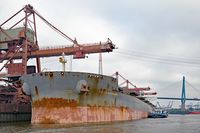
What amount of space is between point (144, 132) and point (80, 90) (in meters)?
8.48

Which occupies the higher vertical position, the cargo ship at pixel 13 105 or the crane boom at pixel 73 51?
the crane boom at pixel 73 51

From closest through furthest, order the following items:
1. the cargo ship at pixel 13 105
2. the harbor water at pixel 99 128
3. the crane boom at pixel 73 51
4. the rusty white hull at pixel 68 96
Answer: the harbor water at pixel 99 128, the rusty white hull at pixel 68 96, the cargo ship at pixel 13 105, the crane boom at pixel 73 51

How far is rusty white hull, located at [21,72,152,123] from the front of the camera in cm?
3045

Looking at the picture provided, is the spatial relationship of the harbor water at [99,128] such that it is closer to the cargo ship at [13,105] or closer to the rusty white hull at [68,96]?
the rusty white hull at [68,96]

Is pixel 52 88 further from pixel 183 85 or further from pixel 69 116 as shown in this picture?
pixel 183 85

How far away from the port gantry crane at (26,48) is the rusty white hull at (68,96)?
11.5 meters

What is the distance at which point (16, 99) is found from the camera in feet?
131

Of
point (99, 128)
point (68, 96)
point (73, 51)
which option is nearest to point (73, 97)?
point (68, 96)

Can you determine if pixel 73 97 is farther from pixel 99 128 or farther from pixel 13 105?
pixel 13 105

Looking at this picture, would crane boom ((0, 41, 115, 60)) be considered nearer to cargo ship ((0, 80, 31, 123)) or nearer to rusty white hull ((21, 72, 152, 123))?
cargo ship ((0, 80, 31, 123))

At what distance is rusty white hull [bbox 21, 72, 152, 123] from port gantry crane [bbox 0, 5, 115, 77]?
11.5 metres

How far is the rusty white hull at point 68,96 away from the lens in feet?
99.9

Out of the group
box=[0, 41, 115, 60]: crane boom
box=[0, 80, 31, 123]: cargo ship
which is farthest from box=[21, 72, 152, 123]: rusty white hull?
box=[0, 41, 115, 60]: crane boom

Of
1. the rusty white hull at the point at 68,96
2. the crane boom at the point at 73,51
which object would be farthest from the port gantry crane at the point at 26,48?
the rusty white hull at the point at 68,96
